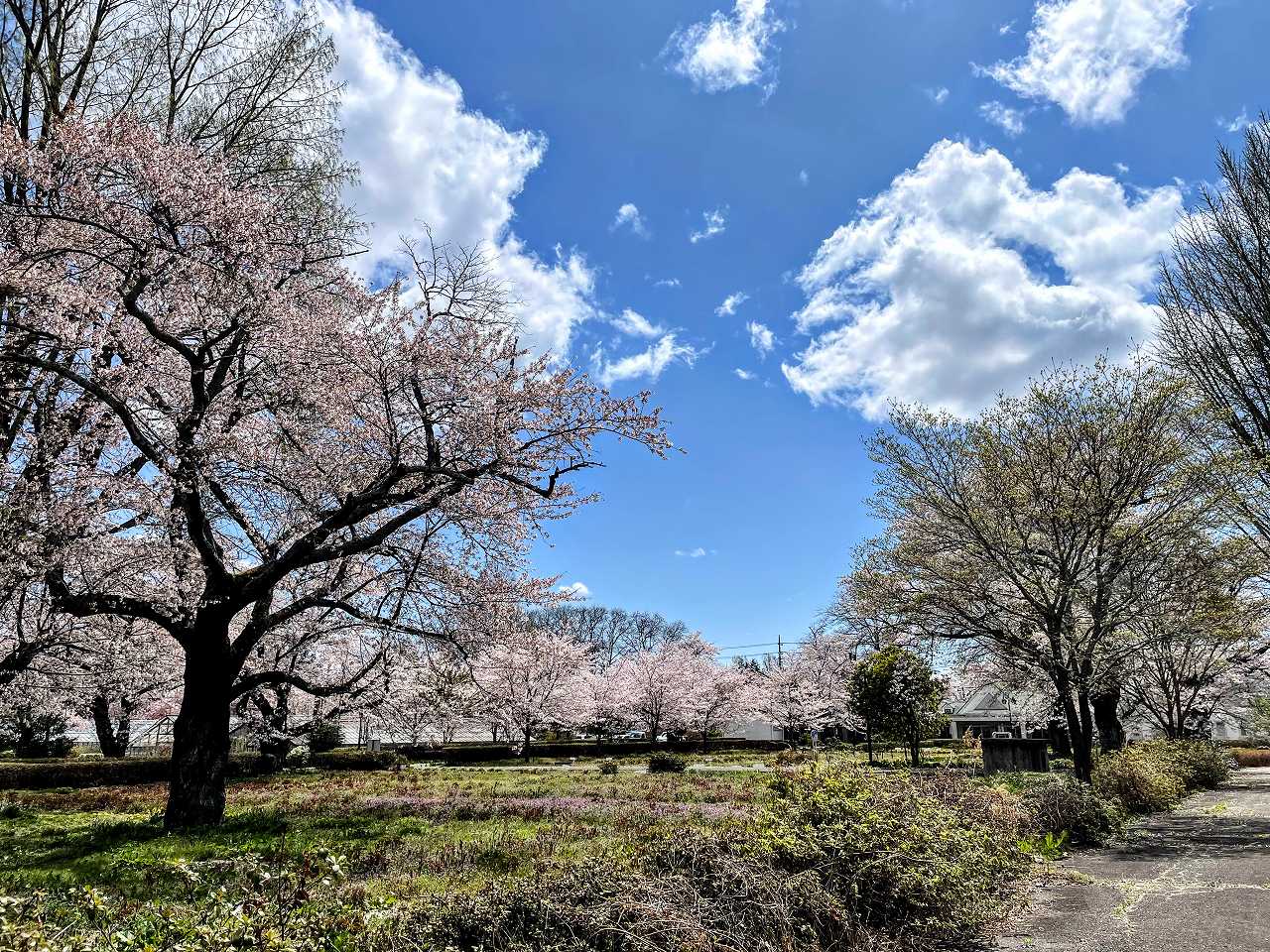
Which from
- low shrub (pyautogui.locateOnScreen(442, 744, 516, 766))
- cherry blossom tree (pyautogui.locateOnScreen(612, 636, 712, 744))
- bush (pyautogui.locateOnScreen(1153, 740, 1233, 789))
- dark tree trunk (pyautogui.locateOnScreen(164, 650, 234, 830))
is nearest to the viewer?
dark tree trunk (pyautogui.locateOnScreen(164, 650, 234, 830))

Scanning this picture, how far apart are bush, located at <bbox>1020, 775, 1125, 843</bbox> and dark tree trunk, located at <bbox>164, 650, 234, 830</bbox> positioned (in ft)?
40.3

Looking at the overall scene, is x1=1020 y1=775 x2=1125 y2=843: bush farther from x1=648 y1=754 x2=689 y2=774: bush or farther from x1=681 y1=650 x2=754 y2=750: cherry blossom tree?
x1=681 y1=650 x2=754 y2=750: cherry blossom tree

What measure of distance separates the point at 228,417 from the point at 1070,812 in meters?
14.0

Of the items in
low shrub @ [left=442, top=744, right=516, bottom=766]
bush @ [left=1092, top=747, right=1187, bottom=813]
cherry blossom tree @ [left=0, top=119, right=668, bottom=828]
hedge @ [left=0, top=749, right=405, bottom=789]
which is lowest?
low shrub @ [left=442, top=744, right=516, bottom=766]

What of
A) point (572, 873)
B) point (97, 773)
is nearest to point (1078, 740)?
point (572, 873)

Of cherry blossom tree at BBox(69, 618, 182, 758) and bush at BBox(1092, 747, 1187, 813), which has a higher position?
cherry blossom tree at BBox(69, 618, 182, 758)

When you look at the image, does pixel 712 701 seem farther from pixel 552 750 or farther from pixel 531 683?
pixel 531 683

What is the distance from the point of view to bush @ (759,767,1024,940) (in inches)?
222

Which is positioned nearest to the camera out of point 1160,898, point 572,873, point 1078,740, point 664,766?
point 572,873

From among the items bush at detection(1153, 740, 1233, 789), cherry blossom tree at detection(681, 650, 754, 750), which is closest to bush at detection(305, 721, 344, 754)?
cherry blossom tree at detection(681, 650, 754, 750)

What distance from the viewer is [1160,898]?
278 inches

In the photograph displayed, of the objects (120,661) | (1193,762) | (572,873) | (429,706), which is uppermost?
(120,661)

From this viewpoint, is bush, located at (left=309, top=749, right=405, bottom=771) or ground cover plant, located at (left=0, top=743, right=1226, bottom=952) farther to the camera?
bush, located at (left=309, top=749, right=405, bottom=771)

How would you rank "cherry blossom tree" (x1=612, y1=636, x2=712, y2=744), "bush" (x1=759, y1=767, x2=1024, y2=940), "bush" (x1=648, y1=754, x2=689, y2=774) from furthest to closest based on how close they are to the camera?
"cherry blossom tree" (x1=612, y1=636, x2=712, y2=744), "bush" (x1=648, y1=754, x2=689, y2=774), "bush" (x1=759, y1=767, x2=1024, y2=940)
